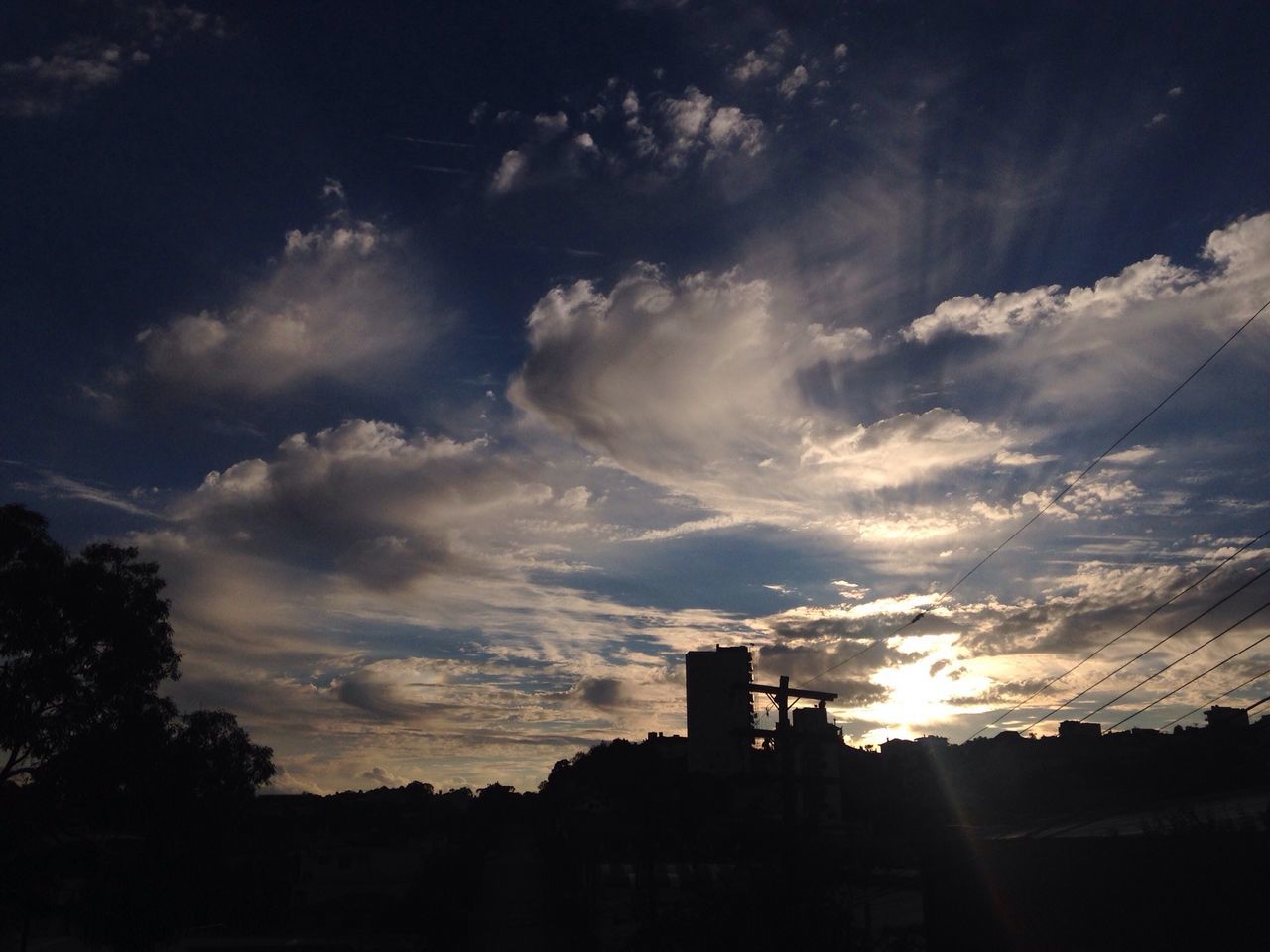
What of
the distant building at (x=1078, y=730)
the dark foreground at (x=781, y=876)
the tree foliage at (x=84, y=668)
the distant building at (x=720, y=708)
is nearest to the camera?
the dark foreground at (x=781, y=876)

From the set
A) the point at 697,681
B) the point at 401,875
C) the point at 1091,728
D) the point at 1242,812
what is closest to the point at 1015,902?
the point at 1242,812

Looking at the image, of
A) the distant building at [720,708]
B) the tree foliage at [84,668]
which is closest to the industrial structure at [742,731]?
the distant building at [720,708]

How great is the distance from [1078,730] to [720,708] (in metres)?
A: 74.1

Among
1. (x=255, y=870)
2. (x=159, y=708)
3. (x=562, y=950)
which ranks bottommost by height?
(x=562, y=950)

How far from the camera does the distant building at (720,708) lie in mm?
29141

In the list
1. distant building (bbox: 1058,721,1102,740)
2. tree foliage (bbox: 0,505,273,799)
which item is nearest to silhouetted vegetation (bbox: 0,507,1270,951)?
tree foliage (bbox: 0,505,273,799)

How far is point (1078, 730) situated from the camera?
295 feet

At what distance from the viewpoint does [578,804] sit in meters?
104

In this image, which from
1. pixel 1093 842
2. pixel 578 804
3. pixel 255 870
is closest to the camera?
pixel 1093 842

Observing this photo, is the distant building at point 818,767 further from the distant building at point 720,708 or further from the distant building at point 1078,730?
the distant building at point 1078,730

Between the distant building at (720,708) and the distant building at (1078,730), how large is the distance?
6655cm

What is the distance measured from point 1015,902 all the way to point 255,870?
3155 centimetres

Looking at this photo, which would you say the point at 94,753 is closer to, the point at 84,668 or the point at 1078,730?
the point at 84,668

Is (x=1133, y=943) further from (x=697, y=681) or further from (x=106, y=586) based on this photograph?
(x=106, y=586)
